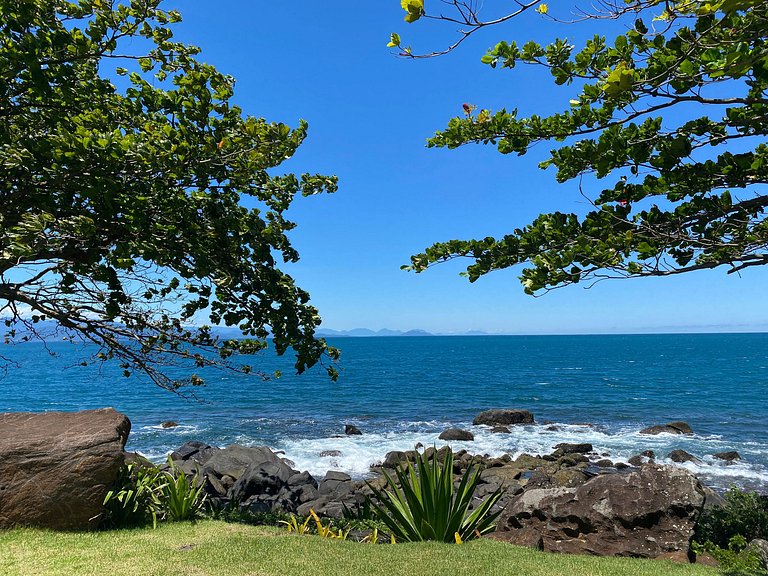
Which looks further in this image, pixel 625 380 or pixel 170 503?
pixel 625 380

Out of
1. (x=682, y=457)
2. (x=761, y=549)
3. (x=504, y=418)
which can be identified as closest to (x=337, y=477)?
(x=761, y=549)

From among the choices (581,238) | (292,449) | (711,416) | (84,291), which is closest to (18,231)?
(84,291)

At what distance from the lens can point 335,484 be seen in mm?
19344

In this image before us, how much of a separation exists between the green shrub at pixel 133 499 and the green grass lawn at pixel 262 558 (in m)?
0.46

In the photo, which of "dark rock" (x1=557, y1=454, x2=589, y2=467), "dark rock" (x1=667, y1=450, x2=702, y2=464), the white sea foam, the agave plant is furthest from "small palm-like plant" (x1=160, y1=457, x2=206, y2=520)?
"dark rock" (x1=667, y1=450, x2=702, y2=464)

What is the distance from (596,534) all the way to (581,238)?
693 centimetres

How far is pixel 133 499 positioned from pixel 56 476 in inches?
54.2

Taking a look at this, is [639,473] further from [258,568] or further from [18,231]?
[18,231]

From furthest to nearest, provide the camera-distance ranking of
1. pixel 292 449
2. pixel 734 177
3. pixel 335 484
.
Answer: pixel 292 449, pixel 335 484, pixel 734 177

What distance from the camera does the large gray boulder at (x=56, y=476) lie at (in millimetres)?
7660

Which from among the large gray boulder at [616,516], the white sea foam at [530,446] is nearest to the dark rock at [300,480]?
the white sea foam at [530,446]

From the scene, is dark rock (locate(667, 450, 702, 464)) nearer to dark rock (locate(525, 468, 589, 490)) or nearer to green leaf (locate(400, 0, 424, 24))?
dark rock (locate(525, 468, 589, 490))

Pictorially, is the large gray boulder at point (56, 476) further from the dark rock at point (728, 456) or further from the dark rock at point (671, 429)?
the dark rock at point (671, 429)

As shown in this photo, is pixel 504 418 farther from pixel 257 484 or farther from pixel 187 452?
pixel 257 484
